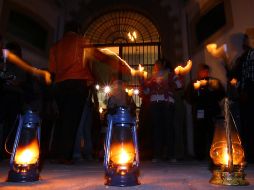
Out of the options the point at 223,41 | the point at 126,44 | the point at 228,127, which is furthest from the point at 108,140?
the point at 126,44

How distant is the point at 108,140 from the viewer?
6.28 feet

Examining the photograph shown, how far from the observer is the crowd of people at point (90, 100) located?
Answer: 3516 millimetres

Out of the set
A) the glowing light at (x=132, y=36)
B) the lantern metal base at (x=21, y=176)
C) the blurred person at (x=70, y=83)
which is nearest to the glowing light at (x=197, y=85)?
the blurred person at (x=70, y=83)

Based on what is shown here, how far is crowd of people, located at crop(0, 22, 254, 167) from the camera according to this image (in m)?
3.52

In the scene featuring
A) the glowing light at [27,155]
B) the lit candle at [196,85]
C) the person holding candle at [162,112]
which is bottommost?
the glowing light at [27,155]

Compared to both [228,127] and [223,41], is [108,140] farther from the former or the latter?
[223,41]

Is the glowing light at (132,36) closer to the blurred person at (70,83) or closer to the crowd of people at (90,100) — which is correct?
the crowd of people at (90,100)

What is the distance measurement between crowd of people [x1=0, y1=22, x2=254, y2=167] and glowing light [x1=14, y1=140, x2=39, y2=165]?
0.39 metres

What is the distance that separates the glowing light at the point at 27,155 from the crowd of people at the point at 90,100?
39 centimetres

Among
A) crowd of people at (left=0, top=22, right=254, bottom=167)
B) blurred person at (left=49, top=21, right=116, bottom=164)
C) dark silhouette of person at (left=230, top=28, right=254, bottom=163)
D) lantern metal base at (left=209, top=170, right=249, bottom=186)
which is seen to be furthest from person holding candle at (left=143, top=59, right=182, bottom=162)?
lantern metal base at (left=209, top=170, right=249, bottom=186)

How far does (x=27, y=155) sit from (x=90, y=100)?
2478 mm

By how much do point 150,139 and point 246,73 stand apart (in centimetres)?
233

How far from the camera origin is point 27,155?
215 cm

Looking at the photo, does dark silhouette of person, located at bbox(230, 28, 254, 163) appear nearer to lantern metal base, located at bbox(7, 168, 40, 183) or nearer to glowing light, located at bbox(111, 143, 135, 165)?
glowing light, located at bbox(111, 143, 135, 165)
